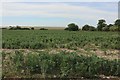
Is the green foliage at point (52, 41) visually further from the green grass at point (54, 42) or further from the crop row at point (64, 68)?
the crop row at point (64, 68)

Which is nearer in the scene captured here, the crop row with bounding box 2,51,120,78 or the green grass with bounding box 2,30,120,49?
the crop row with bounding box 2,51,120,78

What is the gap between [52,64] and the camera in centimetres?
670

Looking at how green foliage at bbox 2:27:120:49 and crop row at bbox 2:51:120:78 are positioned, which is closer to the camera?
crop row at bbox 2:51:120:78

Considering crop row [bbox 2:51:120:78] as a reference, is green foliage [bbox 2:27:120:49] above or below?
above

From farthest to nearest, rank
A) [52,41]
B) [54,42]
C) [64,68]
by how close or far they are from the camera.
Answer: [52,41] < [54,42] < [64,68]

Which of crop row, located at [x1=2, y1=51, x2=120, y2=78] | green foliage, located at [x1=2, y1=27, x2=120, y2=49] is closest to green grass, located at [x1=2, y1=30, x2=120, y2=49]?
green foliage, located at [x1=2, y1=27, x2=120, y2=49]

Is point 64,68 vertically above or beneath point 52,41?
beneath

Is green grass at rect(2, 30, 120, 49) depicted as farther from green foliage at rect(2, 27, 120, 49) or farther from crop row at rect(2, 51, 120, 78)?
crop row at rect(2, 51, 120, 78)

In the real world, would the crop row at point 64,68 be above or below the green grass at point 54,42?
below

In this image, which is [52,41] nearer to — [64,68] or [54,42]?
[54,42]

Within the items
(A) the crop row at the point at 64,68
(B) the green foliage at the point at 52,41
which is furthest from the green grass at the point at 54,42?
(A) the crop row at the point at 64,68

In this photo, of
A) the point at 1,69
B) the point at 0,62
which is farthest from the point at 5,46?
the point at 1,69

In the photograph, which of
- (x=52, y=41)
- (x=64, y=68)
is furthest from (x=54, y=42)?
(x=64, y=68)

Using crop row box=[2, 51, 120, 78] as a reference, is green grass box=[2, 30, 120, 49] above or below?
above
